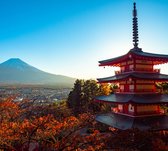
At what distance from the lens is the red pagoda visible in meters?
20.7

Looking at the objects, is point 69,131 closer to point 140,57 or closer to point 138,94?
point 138,94

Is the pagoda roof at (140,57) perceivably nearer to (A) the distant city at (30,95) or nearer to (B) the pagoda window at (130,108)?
(B) the pagoda window at (130,108)

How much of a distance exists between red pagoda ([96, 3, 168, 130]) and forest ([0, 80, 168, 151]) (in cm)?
113

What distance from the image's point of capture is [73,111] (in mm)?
39219

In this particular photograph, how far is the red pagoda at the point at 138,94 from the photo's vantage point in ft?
67.9

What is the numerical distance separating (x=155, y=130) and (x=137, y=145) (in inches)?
151

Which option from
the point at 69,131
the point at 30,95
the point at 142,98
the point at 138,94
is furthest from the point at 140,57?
the point at 30,95

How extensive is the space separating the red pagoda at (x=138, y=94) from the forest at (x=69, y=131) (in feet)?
3.69

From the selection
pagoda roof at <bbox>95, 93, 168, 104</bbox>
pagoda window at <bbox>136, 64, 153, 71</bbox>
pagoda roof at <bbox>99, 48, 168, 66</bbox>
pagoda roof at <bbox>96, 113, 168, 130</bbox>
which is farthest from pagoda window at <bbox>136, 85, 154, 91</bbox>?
pagoda roof at <bbox>96, 113, 168, 130</bbox>

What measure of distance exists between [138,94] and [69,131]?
782 cm

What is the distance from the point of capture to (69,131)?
16969 mm

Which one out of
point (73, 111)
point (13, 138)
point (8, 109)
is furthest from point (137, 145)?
point (73, 111)

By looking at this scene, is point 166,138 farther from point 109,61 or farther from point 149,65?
point 109,61

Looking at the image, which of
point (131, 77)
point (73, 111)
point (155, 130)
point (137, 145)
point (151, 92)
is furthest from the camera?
point (73, 111)
